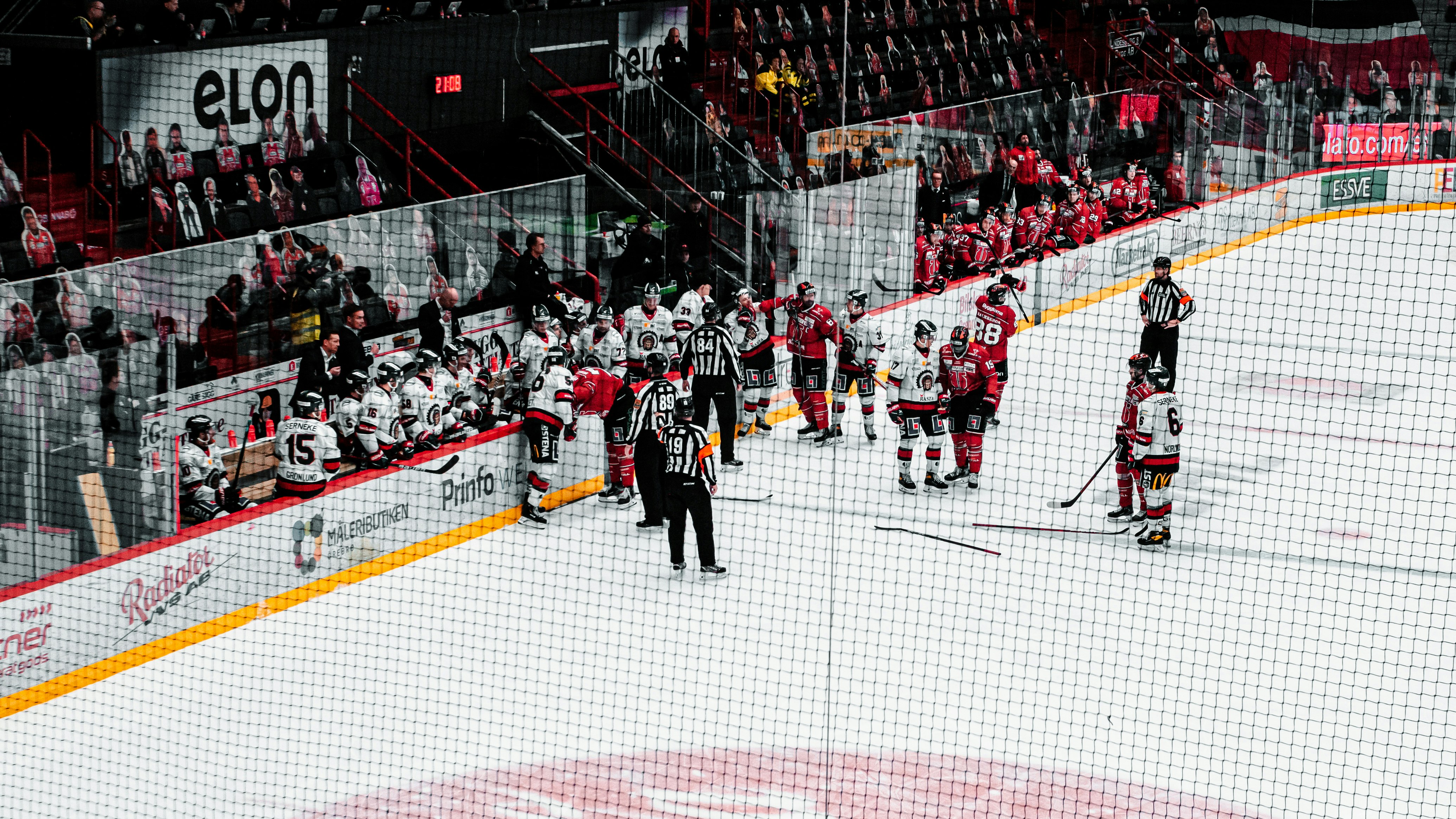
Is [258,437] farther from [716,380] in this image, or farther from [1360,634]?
[1360,634]

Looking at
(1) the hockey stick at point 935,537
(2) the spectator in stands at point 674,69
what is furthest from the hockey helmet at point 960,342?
(2) the spectator in stands at point 674,69

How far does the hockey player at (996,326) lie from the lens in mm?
11609

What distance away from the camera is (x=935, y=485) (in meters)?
11.4

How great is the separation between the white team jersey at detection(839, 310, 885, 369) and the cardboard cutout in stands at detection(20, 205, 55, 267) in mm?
5955

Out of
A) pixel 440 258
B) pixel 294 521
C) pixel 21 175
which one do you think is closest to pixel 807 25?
pixel 440 258

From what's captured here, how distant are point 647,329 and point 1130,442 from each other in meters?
3.91

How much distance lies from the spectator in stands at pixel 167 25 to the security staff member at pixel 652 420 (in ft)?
18.5

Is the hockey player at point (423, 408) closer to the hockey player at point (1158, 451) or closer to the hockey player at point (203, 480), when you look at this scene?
the hockey player at point (203, 480)

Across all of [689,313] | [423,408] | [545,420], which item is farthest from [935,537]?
[423,408]

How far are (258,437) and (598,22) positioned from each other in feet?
28.6

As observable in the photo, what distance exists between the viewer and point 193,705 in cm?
808

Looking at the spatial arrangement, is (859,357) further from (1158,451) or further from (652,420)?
(1158,451)

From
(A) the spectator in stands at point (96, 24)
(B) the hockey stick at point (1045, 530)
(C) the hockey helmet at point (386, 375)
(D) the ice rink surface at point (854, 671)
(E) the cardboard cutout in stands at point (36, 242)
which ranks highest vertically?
(A) the spectator in stands at point (96, 24)

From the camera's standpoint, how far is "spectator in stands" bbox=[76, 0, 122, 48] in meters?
12.1
